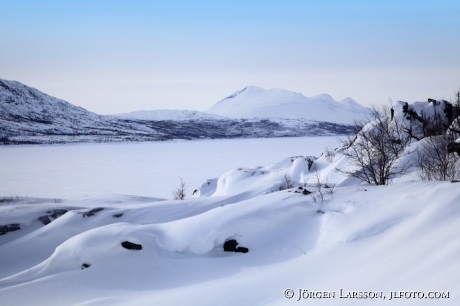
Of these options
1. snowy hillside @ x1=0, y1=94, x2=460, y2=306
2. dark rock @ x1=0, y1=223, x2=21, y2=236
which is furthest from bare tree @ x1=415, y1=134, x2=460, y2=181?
dark rock @ x1=0, y1=223, x2=21, y2=236

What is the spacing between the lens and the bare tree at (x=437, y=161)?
13.0 meters

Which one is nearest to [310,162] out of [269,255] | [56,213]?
[56,213]

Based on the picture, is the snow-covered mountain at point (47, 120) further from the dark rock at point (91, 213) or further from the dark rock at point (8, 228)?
the dark rock at point (91, 213)

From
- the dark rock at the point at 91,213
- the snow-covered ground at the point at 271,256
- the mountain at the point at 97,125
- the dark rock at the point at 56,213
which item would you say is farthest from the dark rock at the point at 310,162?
the mountain at the point at 97,125

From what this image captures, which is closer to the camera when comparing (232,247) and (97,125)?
(232,247)

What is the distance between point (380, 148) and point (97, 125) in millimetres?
134725

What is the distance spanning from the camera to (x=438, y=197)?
→ 6.57 m

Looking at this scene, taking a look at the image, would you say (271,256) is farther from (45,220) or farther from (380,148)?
(45,220)

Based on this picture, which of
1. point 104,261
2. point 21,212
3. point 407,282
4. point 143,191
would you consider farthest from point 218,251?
point 143,191

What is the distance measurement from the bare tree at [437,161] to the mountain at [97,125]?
99355mm

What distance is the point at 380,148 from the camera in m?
12.8

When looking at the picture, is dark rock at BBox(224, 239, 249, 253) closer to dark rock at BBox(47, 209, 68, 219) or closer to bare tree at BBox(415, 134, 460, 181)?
dark rock at BBox(47, 209, 68, 219)

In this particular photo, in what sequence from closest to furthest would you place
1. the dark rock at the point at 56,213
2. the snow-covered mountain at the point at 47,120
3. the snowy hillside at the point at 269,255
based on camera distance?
the snowy hillside at the point at 269,255 → the dark rock at the point at 56,213 → the snow-covered mountain at the point at 47,120

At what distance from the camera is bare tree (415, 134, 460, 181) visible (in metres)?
13.0
